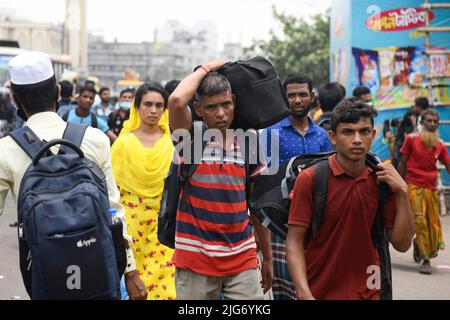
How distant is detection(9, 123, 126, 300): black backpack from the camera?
329cm

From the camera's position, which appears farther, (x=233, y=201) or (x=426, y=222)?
(x=426, y=222)

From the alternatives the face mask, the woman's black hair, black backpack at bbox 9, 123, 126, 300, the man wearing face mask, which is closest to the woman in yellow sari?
the woman's black hair

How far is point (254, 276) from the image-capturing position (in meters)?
4.52

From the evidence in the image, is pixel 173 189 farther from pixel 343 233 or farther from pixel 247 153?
pixel 343 233

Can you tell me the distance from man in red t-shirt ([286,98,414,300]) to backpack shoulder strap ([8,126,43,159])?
112 centimetres

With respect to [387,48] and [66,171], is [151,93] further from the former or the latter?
[387,48]

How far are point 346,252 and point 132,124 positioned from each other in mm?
3295

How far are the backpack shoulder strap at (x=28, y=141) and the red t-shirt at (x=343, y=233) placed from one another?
1117 mm

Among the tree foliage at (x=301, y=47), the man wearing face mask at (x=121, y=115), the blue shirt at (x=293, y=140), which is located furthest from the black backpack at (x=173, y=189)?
the tree foliage at (x=301, y=47)

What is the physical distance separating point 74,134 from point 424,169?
6.43 meters

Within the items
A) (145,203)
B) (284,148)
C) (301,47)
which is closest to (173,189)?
(284,148)

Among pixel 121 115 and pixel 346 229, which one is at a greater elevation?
pixel 121 115

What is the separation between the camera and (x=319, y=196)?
3.78 metres
